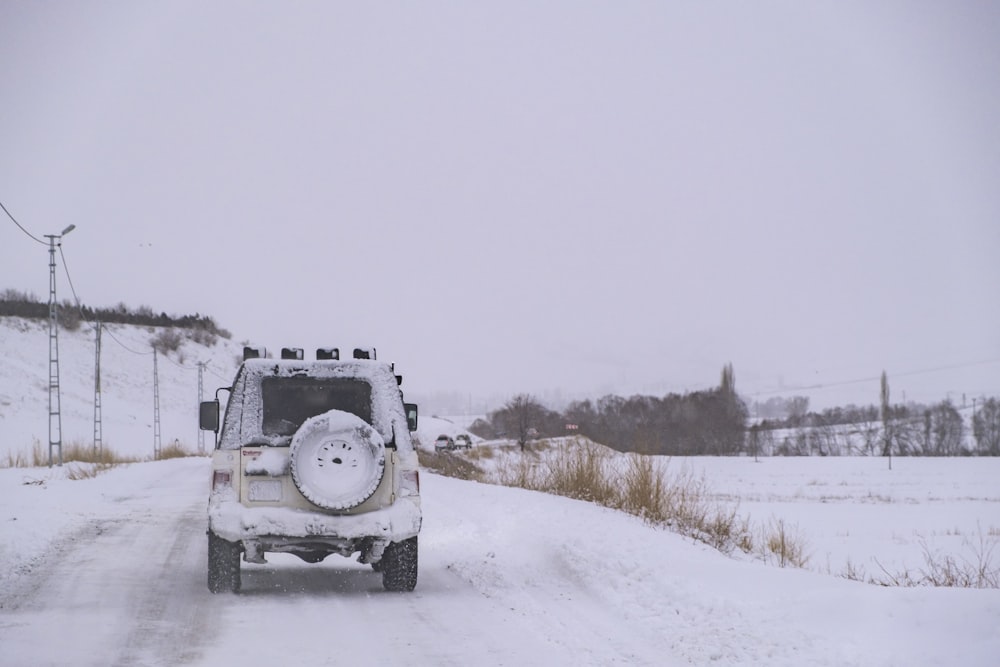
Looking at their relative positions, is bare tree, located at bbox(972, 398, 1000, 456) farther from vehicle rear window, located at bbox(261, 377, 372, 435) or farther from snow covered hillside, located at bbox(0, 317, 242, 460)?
vehicle rear window, located at bbox(261, 377, 372, 435)

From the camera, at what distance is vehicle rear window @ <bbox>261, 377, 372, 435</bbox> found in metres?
9.18

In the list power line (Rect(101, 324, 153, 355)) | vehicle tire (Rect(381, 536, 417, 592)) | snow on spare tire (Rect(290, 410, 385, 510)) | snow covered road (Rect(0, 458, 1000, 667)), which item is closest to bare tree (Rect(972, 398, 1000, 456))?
power line (Rect(101, 324, 153, 355))

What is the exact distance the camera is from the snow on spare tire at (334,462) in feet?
27.4

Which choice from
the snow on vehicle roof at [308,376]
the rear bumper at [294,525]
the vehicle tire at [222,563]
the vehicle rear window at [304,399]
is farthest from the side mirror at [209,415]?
the vehicle tire at [222,563]

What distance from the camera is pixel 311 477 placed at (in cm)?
838

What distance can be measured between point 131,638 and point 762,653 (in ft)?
14.9

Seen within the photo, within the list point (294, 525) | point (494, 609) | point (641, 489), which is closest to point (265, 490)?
point (294, 525)

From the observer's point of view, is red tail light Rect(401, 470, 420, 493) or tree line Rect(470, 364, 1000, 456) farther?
tree line Rect(470, 364, 1000, 456)

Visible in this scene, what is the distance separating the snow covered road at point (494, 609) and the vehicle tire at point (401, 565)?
0.21 metres

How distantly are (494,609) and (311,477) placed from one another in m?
2.06

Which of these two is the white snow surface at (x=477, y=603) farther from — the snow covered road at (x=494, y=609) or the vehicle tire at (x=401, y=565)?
the vehicle tire at (x=401, y=565)

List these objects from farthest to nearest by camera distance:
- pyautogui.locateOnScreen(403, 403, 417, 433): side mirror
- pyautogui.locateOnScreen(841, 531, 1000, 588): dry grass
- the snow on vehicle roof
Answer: pyautogui.locateOnScreen(403, 403, 417, 433): side mirror, pyautogui.locateOnScreen(841, 531, 1000, 588): dry grass, the snow on vehicle roof

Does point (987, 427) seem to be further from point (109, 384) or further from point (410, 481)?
point (410, 481)

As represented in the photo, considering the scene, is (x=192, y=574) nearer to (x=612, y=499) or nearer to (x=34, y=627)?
(x=34, y=627)
